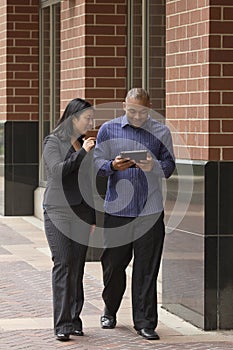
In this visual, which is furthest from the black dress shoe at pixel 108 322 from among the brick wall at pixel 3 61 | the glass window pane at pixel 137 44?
the brick wall at pixel 3 61

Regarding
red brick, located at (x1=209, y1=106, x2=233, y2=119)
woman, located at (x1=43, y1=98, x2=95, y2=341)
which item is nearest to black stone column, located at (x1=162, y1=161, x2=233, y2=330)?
red brick, located at (x1=209, y1=106, x2=233, y2=119)

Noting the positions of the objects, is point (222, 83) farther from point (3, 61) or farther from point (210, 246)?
point (3, 61)

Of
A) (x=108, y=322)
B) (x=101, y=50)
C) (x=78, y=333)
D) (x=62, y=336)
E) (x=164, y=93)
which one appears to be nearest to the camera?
(x=62, y=336)

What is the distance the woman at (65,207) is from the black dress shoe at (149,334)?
1.83 ft

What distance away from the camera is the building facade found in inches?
352

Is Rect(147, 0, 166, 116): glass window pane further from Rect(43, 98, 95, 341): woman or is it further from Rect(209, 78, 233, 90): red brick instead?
Rect(43, 98, 95, 341): woman

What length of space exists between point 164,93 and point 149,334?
3.70 m

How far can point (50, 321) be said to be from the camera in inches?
370

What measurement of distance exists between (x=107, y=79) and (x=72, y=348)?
5.28m

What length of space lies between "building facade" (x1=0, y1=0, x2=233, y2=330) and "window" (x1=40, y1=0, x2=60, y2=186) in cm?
2

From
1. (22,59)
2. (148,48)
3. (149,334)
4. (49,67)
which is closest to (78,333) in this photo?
(149,334)

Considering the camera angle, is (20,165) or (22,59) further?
(22,59)

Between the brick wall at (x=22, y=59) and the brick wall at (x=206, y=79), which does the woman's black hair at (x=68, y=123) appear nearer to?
the brick wall at (x=206, y=79)

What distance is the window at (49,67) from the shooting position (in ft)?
55.3
